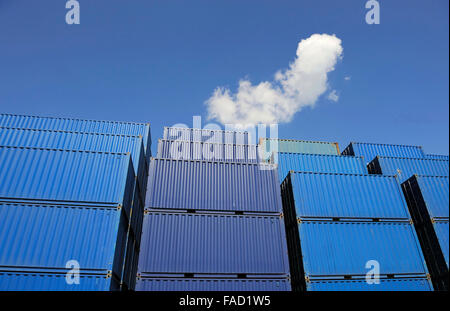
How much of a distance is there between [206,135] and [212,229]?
9.53 m

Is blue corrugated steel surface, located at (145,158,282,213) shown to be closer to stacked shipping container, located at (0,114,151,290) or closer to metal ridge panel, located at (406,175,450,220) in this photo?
stacked shipping container, located at (0,114,151,290)

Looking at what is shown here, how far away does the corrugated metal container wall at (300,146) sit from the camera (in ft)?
69.1

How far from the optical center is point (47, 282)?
28.4ft

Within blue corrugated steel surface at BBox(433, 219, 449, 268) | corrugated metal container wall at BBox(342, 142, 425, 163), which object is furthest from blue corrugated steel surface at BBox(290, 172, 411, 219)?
corrugated metal container wall at BBox(342, 142, 425, 163)

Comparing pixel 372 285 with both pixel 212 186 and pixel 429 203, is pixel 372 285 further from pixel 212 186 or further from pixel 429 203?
pixel 212 186

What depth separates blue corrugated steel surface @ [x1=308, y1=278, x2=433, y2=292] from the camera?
10.3m

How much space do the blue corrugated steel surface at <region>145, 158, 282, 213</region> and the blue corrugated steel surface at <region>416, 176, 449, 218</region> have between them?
7.72 m

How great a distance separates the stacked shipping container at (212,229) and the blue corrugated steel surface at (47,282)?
4.52 feet

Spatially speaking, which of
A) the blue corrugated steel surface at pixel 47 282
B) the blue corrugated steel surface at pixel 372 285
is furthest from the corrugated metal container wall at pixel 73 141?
the blue corrugated steel surface at pixel 372 285

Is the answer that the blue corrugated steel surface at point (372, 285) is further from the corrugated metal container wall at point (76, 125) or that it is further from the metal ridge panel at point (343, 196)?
the corrugated metal container wall at point (76, 125)

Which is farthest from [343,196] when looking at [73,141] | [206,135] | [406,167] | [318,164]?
[73,141]

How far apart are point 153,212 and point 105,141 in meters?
6.43

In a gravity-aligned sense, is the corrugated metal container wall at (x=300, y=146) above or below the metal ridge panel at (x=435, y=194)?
above

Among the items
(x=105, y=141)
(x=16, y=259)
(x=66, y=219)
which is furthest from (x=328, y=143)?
(x=16, y=259)
